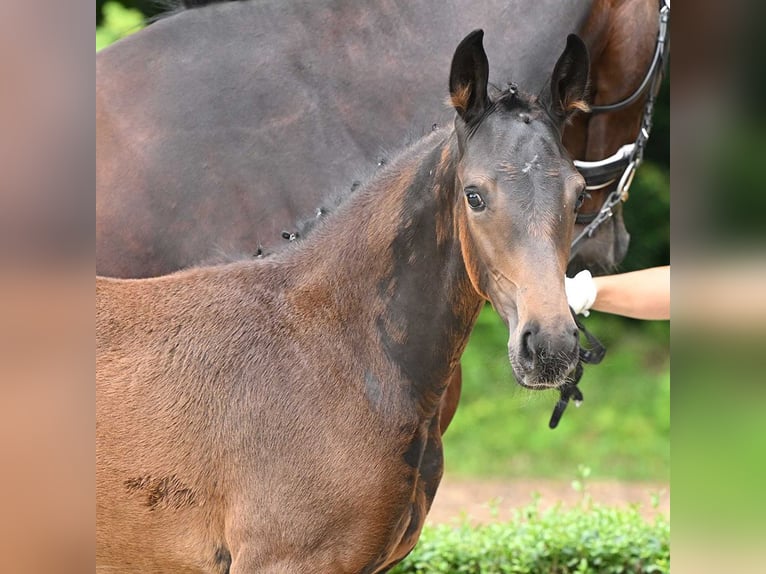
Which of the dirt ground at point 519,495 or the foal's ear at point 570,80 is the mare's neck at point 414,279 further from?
the dirt ground at point 519,495

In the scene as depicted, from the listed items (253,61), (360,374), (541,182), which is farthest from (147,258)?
(541,182)

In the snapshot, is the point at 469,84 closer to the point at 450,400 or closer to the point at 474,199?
the point at 474,199

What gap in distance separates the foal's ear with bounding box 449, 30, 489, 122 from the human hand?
0.98 metres

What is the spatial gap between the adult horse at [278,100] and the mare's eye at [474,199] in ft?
2.80

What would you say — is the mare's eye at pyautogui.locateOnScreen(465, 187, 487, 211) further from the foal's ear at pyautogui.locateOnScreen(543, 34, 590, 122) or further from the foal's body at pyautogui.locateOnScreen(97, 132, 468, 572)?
the foal's ear at pyautogui.locateOnScreen(543, 34, 590, 122)

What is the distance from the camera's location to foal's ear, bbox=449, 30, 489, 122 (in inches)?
92.4

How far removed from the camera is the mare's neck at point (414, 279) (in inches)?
98.1

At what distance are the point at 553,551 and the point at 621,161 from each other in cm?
191

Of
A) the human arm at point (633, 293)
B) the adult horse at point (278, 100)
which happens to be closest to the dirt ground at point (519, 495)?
the human arm at point (633, 293)

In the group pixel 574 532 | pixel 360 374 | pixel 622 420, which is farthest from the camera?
pixel 622 420
